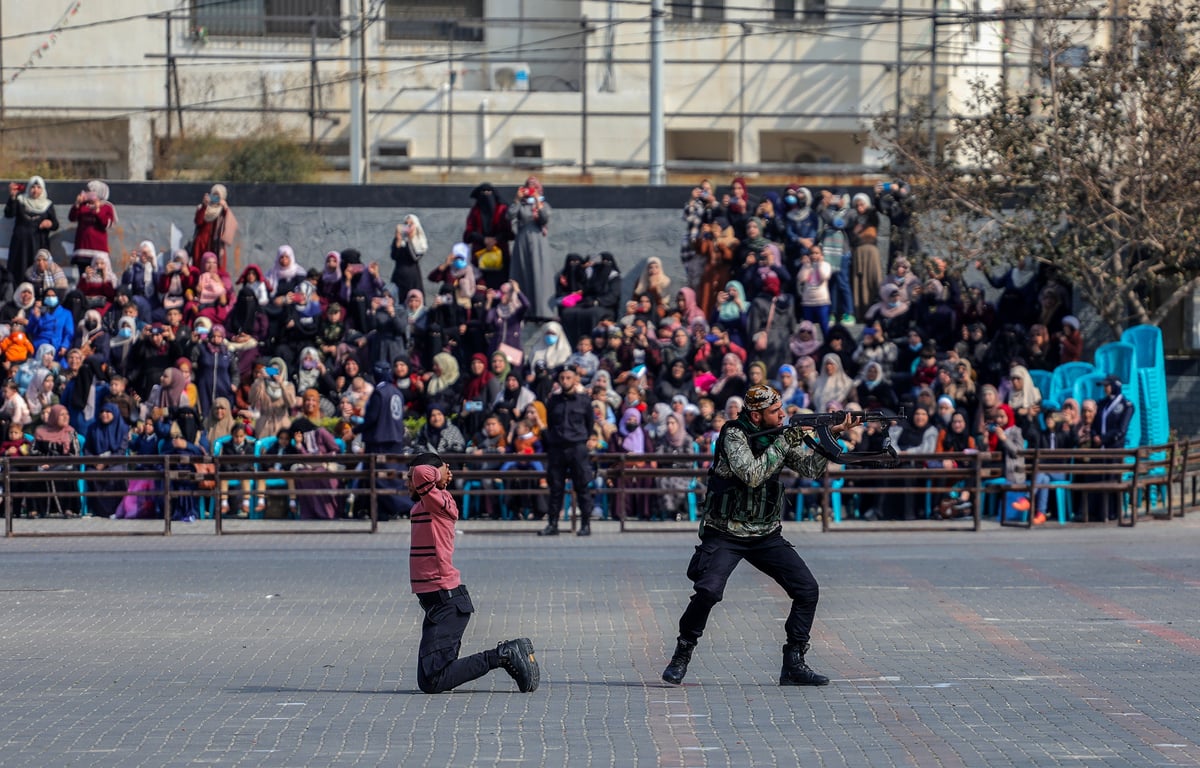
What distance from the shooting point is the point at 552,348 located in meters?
22.8

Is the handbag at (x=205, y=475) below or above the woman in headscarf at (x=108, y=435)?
below

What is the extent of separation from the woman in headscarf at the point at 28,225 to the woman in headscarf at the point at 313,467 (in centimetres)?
601

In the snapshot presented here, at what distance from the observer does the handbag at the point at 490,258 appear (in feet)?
78.7

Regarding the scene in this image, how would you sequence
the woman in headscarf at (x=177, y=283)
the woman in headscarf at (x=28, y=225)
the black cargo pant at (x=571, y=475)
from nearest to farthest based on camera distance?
the black cargo pant at (x=571, y=475)
the woman in headscarf at (x=177, y=283)
the woman in headscarf at (x=28, y=225)

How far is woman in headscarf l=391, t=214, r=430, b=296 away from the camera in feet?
79.2

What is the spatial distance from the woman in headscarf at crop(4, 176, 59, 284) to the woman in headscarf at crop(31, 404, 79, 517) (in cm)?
390

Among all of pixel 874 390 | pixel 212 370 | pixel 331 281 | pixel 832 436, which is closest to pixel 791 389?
pixel 874 390

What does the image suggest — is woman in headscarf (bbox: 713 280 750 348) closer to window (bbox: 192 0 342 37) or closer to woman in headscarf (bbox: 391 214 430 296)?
woman in headscarf (bbox: 391 214 430 296)

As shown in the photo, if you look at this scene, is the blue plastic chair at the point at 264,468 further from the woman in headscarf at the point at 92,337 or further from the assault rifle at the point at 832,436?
the assault rifle at the point at 832,436

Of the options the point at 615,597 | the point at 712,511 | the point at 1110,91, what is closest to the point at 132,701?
the point at 712,511

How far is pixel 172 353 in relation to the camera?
2202cm

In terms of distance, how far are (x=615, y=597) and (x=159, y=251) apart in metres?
13.5

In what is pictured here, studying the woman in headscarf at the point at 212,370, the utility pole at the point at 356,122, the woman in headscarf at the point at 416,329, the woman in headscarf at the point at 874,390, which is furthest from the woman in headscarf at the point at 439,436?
the utility pole at the point at 356,122

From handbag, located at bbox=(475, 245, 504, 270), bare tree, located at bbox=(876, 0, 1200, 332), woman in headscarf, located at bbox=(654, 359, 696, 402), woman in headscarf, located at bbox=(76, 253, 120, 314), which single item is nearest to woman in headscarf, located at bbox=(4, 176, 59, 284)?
woman in headscarf, located at bbox=(76, 253, 120, 314)
